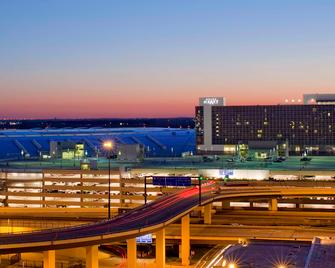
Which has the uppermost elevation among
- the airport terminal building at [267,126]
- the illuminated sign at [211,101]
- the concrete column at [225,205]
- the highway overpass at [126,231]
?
the illuminated sign at [211,101]

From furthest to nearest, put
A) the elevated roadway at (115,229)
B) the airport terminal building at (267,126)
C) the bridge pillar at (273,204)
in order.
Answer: the airport terminal building at (267,126) → the bridge pillar at (273,204) → the elevated roadway at (115,229)

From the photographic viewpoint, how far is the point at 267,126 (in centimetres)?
15062

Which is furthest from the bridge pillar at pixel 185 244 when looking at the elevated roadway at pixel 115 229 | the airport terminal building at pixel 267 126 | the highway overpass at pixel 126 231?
the airport terminal building at pixel 267 126

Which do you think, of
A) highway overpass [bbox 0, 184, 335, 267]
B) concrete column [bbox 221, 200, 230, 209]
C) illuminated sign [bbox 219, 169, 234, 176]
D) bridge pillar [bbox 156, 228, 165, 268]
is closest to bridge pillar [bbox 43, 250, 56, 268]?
highway overpass [bbox 0, 184, 335, 267]

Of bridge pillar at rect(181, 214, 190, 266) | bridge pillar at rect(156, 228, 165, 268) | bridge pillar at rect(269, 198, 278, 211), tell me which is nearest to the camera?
bridge pillar at rect(156, 228, 165, 268)

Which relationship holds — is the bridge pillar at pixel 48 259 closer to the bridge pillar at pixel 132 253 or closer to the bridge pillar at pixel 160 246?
the bridge pillar at pixel 132 253

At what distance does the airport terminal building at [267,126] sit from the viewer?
483ft

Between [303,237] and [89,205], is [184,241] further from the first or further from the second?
[89,205]

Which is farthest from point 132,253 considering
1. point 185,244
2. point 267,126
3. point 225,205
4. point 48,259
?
point 267,126

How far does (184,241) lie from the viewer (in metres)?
52.4

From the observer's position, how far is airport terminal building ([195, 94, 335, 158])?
147 m

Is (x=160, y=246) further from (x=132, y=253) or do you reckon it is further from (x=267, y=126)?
(x=267, y=126)

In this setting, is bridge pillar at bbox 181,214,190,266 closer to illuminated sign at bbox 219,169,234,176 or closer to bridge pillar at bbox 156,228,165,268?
bridge pillar at bbox 156,228,165,268

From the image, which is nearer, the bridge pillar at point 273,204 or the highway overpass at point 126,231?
the highway overpass at point 126,231
